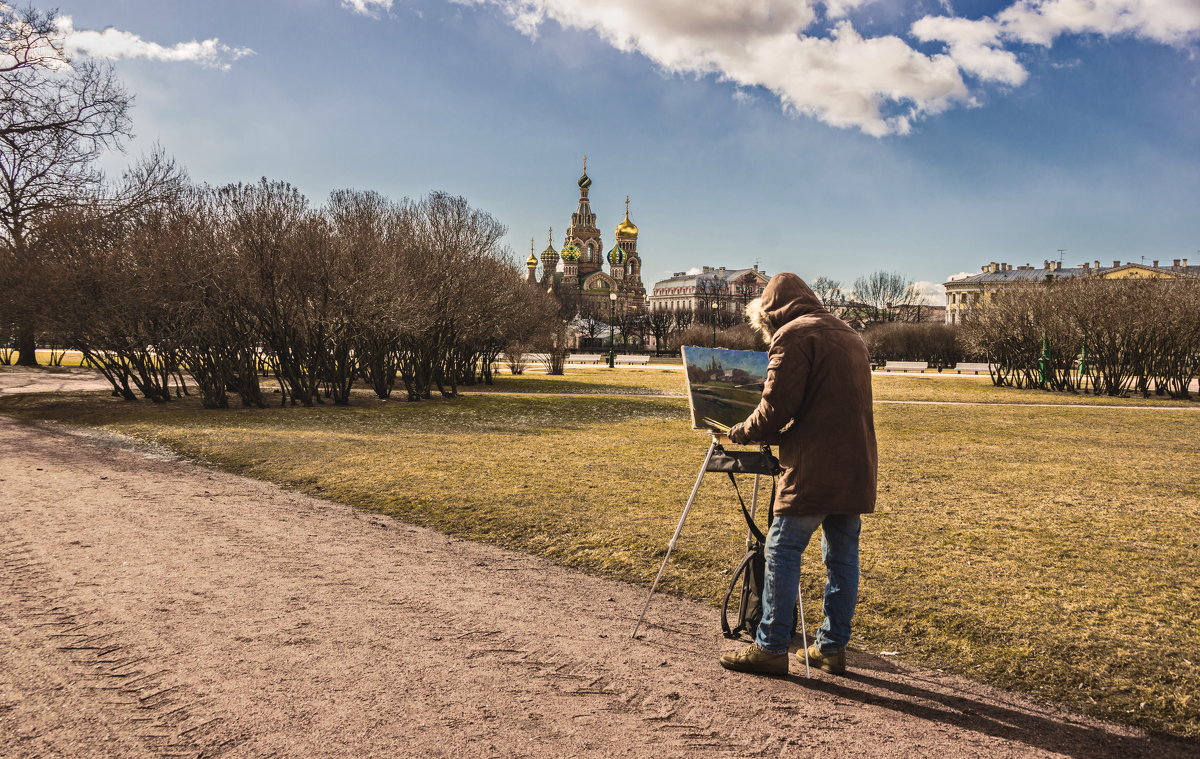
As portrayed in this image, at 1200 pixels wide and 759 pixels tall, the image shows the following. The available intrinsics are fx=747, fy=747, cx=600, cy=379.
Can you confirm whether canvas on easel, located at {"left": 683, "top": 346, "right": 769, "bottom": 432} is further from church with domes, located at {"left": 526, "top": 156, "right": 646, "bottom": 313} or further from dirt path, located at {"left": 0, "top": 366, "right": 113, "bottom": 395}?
church with domes, located at {"left": 526, "top": 156, "right": 646, "bottom": 313}

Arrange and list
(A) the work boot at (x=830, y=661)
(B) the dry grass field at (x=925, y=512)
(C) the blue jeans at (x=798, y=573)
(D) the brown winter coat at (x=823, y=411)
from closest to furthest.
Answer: (D) the brown winter coat at (x=823, y=411)
(C) the blue jeans at (x=798, y=573)
(A) the work boot at (x=830, y=661)
(B) the dry grass field at (x=925, y=512)

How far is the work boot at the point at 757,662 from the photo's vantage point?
466 centimetres

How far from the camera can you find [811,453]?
4.47m

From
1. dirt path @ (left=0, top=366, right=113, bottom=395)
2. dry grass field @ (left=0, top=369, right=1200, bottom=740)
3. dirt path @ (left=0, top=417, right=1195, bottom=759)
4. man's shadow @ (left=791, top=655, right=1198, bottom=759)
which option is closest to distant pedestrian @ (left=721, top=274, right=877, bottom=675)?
man's shadow @ (left=791, top=655, right=1198, bottom=759)

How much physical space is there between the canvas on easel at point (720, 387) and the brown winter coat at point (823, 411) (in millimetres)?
850

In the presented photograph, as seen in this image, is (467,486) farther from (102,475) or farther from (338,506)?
(102,475)

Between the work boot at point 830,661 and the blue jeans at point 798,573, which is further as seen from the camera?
the work boot at point 830,661

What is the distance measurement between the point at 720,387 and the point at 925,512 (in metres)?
5.29

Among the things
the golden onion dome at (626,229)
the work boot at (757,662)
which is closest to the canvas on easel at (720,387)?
Answer: the work boot at (757,662)

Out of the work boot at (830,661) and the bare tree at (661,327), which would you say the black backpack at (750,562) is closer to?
the work boot at (830,661)

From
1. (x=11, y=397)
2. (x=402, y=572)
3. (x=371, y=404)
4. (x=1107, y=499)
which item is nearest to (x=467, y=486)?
(x=402, y=572)

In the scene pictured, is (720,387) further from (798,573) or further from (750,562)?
(798,573)

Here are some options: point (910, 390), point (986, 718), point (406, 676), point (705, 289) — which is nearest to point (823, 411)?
point (986, 718)

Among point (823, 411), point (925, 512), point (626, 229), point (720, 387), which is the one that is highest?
point (626, 229)
